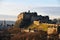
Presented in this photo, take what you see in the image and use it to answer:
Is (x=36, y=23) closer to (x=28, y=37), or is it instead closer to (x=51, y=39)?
(x=28, y=37)

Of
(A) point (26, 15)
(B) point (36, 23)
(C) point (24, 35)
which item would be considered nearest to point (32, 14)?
(A) point (26, 15)

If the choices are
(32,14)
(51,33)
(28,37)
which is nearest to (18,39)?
(28,37)

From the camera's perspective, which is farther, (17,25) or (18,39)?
(17,25)

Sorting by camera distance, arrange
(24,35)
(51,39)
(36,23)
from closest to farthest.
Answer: (51,39), (24,35), (36,23)

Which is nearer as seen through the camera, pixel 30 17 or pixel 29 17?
pixel 29 17

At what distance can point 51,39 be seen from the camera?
37719mm

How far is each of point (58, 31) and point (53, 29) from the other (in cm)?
116

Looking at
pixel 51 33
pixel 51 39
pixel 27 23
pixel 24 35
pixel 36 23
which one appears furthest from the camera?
pixel 27 23

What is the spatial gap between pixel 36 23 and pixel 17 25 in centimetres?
775

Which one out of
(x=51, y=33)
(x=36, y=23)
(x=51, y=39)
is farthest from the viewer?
(x=36, y=23)

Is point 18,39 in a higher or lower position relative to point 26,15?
lower

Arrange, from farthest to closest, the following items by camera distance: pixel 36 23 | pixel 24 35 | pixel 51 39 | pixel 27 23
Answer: pixel 27 23
pixel 36 23
pixel 24 35
pixel 51 39

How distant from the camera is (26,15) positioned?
66.5m

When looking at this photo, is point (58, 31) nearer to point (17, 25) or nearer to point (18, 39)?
point (18, 39)
